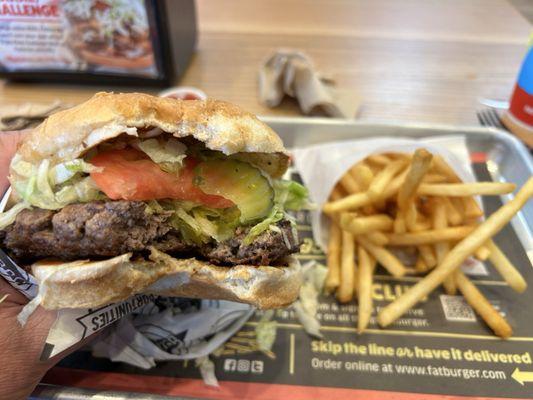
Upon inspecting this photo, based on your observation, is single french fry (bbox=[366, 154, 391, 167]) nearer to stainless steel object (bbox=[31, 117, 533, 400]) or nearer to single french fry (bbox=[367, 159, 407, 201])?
single french fry (bbox=[367, 159, 407, 201])

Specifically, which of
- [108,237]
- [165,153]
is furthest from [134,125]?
[108,237]

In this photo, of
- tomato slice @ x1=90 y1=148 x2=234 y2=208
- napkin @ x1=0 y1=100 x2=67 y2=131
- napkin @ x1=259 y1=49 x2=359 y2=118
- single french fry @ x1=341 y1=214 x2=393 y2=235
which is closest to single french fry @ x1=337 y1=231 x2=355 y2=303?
single french fry @ x1=341 y1=214 x2=393 y2=235

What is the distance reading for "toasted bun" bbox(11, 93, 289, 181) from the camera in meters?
1.00

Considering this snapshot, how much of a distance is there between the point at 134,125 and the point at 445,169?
1223mm

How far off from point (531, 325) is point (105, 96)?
5.16ft

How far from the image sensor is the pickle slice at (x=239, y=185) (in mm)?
1108

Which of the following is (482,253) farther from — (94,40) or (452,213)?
(94,40)

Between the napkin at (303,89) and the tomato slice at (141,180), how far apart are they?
53.3 inches

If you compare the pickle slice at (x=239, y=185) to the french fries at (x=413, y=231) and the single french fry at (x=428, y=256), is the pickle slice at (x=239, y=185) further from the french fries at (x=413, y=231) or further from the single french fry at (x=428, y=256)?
the single french fry at (x=428, y=256)

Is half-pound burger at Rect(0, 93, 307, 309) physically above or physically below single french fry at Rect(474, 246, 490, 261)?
above

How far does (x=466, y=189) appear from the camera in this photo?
1565mm

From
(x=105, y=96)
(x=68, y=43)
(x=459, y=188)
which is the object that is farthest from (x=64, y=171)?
(x=68, y=43)

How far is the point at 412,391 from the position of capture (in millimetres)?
1363

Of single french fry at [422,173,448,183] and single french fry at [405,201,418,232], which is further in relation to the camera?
single french fry at [422,173,448,183]
